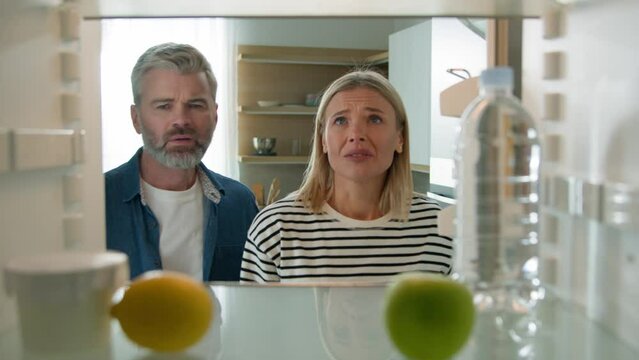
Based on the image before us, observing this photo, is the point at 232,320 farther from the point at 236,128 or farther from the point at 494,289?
the point at 236,128

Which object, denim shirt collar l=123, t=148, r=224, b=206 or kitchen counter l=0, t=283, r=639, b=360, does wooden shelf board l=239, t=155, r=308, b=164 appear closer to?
denim shirt collar l=123, t=148, r=224, b=206

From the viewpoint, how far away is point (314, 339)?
47 cm

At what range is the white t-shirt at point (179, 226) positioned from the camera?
1.10 metres

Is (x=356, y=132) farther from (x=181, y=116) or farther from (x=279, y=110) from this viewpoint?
(x=279, y=110)

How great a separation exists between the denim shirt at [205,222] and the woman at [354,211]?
0.23ft

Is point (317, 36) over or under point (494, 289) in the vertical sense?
over

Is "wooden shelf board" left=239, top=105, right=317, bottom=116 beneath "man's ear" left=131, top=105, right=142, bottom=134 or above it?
above

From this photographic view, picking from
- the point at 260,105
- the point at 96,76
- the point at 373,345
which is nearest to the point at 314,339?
the point at 373,345

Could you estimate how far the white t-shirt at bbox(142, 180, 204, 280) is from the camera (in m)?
1.10

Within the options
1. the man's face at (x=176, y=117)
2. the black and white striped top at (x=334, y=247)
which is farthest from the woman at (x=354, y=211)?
the man's face at (x=176, y=117)

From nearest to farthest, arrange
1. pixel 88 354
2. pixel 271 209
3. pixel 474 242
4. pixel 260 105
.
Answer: pixel 88 354 → pixel 474 242 → pixel 271 209 → pixel 260 105

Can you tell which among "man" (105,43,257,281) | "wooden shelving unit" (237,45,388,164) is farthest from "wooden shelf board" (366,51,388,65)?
"man" (105,43,257,281)

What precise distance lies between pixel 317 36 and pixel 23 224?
288 cm

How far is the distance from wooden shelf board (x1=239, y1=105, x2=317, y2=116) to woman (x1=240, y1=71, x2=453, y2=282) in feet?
6.16
